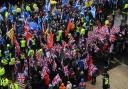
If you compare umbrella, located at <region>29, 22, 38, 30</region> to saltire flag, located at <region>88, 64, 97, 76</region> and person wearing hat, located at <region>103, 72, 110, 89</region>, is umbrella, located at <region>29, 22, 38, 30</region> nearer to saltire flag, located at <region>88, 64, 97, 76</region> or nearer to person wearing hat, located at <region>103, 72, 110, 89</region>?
saltire flag, located at <region>88, 64, 97, 76</region>

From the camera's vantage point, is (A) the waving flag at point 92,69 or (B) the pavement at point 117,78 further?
(B) the pavement at point 117,78

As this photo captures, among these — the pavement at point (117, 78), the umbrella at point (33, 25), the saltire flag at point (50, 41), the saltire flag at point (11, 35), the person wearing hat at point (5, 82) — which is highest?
the umbrella at point (33, 25)

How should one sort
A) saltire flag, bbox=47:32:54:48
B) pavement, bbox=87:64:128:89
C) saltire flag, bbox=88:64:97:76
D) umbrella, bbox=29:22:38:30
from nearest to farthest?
saltire flag, bbox=88:64:97:76 → saltire flag, bbox=47:32:54:48 → pavement, bbox=87:64:128:89 → umbrella, bbox=29:22:38:30

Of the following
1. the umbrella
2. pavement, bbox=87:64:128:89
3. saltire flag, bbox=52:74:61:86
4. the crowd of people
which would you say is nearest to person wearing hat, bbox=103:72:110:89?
the crowd of people

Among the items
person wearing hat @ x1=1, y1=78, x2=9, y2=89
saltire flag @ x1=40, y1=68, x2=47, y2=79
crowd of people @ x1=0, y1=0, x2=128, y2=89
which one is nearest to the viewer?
person wearing hat @ x1=1, y1=78, x2=9, y2=89

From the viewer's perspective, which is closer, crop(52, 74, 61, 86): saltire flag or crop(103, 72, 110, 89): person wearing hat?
crop(52, 74, 61, 86): saltire flag

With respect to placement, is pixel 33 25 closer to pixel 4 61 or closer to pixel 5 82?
pixel 4 61

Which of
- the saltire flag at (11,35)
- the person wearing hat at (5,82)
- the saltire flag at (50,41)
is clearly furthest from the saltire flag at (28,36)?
the person wearing hat at (5,82)

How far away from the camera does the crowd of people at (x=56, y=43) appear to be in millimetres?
29656

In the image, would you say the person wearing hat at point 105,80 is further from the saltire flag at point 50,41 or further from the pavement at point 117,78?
the saltire flag at point 50,41

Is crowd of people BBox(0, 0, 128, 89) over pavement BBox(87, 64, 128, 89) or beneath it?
over

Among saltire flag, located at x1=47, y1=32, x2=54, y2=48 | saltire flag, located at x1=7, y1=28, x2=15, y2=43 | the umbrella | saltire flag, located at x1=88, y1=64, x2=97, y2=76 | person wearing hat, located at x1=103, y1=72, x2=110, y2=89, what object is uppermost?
the umbrella

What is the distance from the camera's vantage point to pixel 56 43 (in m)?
33.6

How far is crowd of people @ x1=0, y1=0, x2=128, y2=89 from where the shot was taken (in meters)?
29.7
